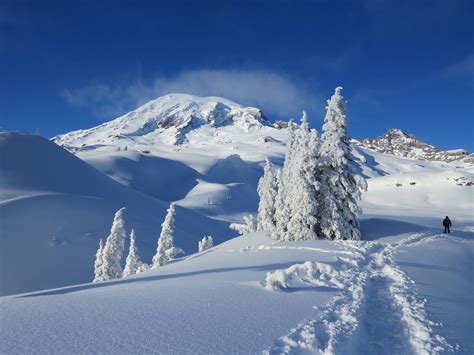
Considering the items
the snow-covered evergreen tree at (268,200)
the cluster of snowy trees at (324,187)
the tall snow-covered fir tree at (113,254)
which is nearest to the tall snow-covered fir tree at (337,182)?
the cluster of snowy trees at (324,187)

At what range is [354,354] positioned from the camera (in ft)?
23.4

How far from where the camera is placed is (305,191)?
28328 millimetres

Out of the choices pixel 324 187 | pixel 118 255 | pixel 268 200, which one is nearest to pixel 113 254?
pixel 118 255

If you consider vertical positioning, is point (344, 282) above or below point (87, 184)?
below

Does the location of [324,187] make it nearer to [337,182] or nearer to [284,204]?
[337,182]

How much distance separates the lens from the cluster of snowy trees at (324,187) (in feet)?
92.4

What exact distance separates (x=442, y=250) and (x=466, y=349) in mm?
15833

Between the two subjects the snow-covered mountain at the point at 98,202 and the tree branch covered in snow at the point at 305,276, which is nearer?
the tree branch covered in snow at the point at 305,276

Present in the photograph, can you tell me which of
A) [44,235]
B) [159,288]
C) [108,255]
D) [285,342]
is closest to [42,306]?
[159,288]

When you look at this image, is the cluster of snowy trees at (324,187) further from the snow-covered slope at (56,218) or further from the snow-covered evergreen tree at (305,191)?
the snow-covered slope at (56,218)

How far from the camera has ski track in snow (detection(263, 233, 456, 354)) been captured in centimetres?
717

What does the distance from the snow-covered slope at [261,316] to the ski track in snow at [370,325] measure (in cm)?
3

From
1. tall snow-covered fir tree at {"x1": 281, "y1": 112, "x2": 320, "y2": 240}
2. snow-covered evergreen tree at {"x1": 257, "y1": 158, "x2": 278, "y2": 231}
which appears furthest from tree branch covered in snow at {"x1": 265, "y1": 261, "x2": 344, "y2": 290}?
snow-covered evergreen tree at {"x1": 257, "y1": 158, "x2": 278, "y2": 231}

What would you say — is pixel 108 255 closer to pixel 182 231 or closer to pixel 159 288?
pixel 159 288
